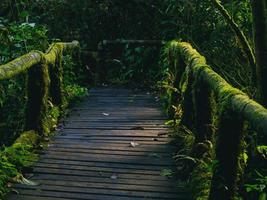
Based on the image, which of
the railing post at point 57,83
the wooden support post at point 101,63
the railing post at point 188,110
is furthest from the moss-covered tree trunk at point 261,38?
the wooden support post at point 101,63

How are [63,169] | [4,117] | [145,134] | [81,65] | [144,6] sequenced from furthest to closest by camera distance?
[144,6]
[81,65]
[4,117]
[145,134]
[63,169]

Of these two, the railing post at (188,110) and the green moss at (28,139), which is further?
the railing post at (188,110)

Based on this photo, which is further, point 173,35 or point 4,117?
point 173,35

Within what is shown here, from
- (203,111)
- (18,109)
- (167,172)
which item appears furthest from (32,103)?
(203,111)

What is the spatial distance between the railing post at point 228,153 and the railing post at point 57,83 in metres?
4.50

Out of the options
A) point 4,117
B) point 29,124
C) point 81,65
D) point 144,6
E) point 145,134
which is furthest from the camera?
point 144,6

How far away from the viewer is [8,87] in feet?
26.6

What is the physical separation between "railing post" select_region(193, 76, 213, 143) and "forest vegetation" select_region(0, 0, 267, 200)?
0.24ft

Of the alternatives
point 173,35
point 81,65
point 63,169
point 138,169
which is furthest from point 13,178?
point 173,35

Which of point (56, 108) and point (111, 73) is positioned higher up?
point (56, 108)

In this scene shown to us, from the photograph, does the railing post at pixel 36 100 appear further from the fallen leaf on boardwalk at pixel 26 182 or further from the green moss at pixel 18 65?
the fallen leaf on boardwalk at pixel 26 182

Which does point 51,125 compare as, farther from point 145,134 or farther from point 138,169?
point 138,169

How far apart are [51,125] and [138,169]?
2118 mm

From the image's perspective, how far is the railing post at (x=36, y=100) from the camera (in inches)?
261
